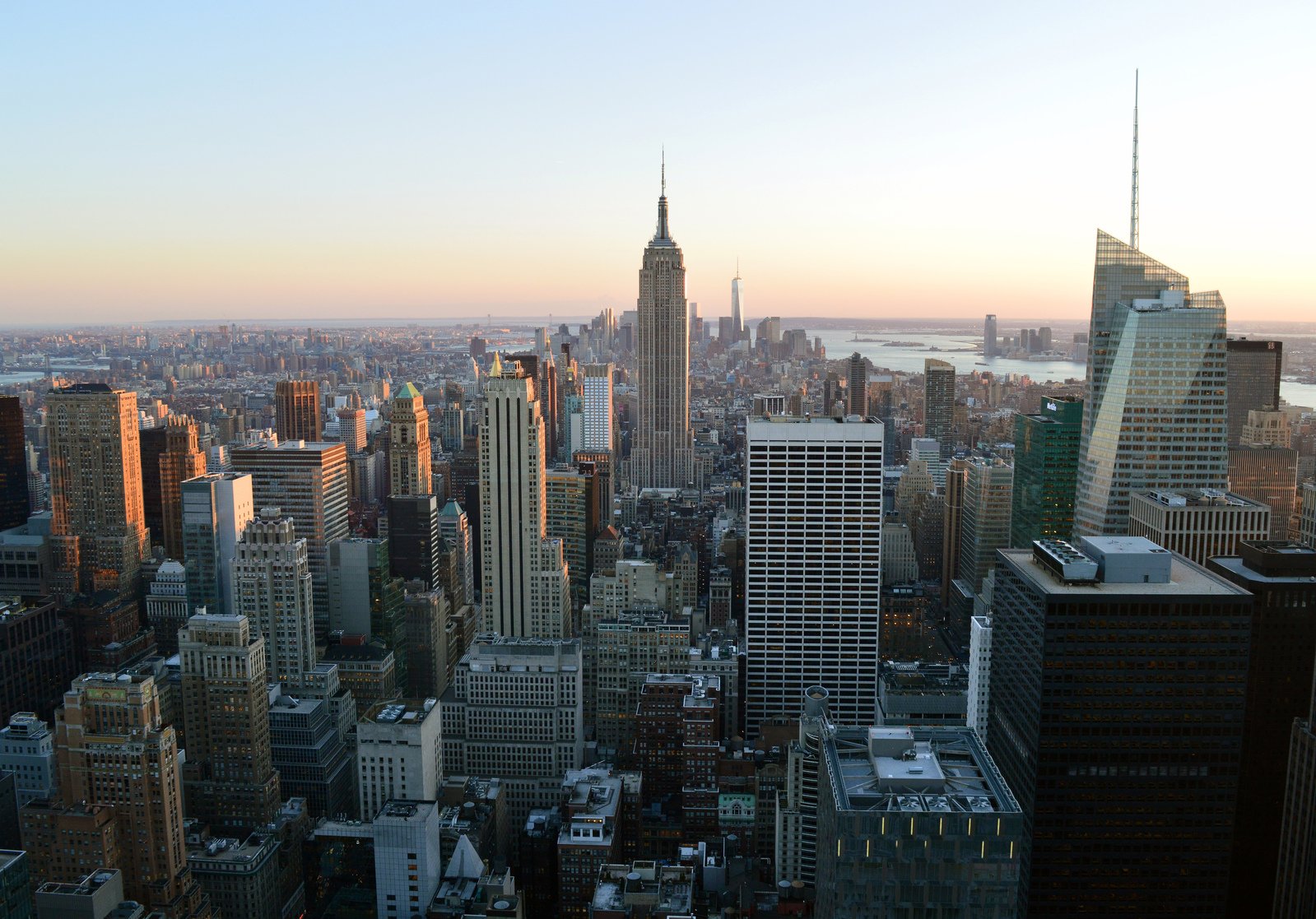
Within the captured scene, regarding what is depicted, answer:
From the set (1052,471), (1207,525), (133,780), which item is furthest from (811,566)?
(133,780)

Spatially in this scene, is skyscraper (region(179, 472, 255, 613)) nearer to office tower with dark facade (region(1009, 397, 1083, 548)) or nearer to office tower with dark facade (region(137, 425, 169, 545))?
office tower with dark facade (region(137, 425, 169, 545))

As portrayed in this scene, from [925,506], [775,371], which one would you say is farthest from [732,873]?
[775,371]

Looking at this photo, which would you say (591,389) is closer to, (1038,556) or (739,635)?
(739,635)

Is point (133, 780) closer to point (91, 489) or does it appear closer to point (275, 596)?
point (275, 596)

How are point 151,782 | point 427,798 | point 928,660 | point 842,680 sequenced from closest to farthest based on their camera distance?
point 151,782
point 427,798
point 842,680
point 928,660

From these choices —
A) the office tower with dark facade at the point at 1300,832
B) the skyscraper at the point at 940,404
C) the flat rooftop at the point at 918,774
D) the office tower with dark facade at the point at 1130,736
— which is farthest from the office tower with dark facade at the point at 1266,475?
the skyscraper at the point at 940,404

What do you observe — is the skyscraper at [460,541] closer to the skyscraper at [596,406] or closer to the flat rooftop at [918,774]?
the skyscraper at [596,406]
